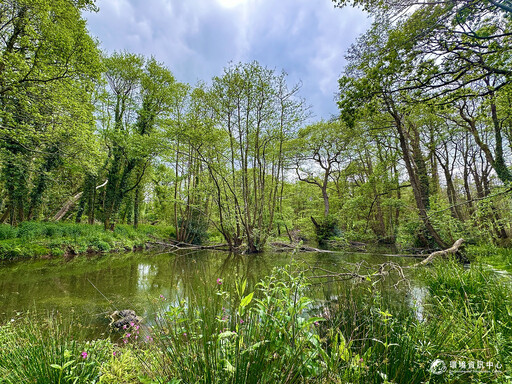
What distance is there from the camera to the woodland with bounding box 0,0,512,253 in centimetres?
415

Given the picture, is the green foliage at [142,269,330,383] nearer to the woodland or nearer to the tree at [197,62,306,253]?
the woodland

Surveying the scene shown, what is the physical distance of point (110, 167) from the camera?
57.0ft

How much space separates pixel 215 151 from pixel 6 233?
33.8ft

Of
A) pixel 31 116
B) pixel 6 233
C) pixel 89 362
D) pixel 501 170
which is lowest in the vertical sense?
pixel 89 362

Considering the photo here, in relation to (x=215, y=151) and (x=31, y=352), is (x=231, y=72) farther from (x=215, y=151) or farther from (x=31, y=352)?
(x=31, y=352)

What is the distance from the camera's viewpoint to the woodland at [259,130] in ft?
13.6

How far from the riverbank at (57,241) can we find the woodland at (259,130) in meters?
0.98

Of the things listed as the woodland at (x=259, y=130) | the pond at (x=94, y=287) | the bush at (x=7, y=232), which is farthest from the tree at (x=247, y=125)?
the bush at (x=7, y=232)

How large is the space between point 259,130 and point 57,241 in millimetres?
11911

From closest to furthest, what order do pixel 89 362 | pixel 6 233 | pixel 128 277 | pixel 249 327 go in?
1. pixel 249 327
2. pixel 89 362
3. pixel 128 277
4. pixel 6 233

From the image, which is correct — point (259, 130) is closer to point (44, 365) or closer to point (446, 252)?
point (446, 252)

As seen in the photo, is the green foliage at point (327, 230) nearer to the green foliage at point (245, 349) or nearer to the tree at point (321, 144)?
the tree at point (321, 144)

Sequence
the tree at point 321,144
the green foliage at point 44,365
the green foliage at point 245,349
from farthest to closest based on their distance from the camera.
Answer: the tree at point 321,144 < the green foliage at point 44,365 < the green foliage at point 245,349

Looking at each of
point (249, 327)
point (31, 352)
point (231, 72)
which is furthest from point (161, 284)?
point (231, 72)
